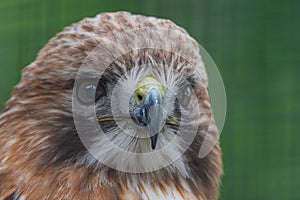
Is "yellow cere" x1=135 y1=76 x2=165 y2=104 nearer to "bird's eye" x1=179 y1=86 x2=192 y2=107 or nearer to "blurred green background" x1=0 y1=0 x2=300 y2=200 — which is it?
"bird's eye" x1=179 y1=86 x2=192 y2=107

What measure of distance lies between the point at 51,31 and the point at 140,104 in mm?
987

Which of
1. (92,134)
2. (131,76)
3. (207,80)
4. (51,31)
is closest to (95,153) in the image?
(92,134)

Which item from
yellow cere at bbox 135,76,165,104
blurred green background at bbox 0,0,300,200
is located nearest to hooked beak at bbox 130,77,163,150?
yellow cere at bbox 135,76,165,104

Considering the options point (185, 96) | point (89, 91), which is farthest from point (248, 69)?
point (89, 91)

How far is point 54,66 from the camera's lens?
1448 millimetres

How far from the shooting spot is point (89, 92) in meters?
1.43

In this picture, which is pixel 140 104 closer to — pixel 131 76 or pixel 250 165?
pixel 131 76

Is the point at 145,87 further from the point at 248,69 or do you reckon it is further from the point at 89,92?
the point at 248,69

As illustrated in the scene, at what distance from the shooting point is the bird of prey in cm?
140

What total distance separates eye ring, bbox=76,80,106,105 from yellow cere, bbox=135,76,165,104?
0.22 ft

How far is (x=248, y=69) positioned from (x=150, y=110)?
0.99 meters

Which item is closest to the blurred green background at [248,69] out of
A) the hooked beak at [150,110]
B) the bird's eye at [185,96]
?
the bird's eye at [185,96]

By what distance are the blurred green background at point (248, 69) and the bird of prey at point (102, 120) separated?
80cm

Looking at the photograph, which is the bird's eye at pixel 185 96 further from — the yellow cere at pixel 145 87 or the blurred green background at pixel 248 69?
the blurred green background at pixel 248 69
